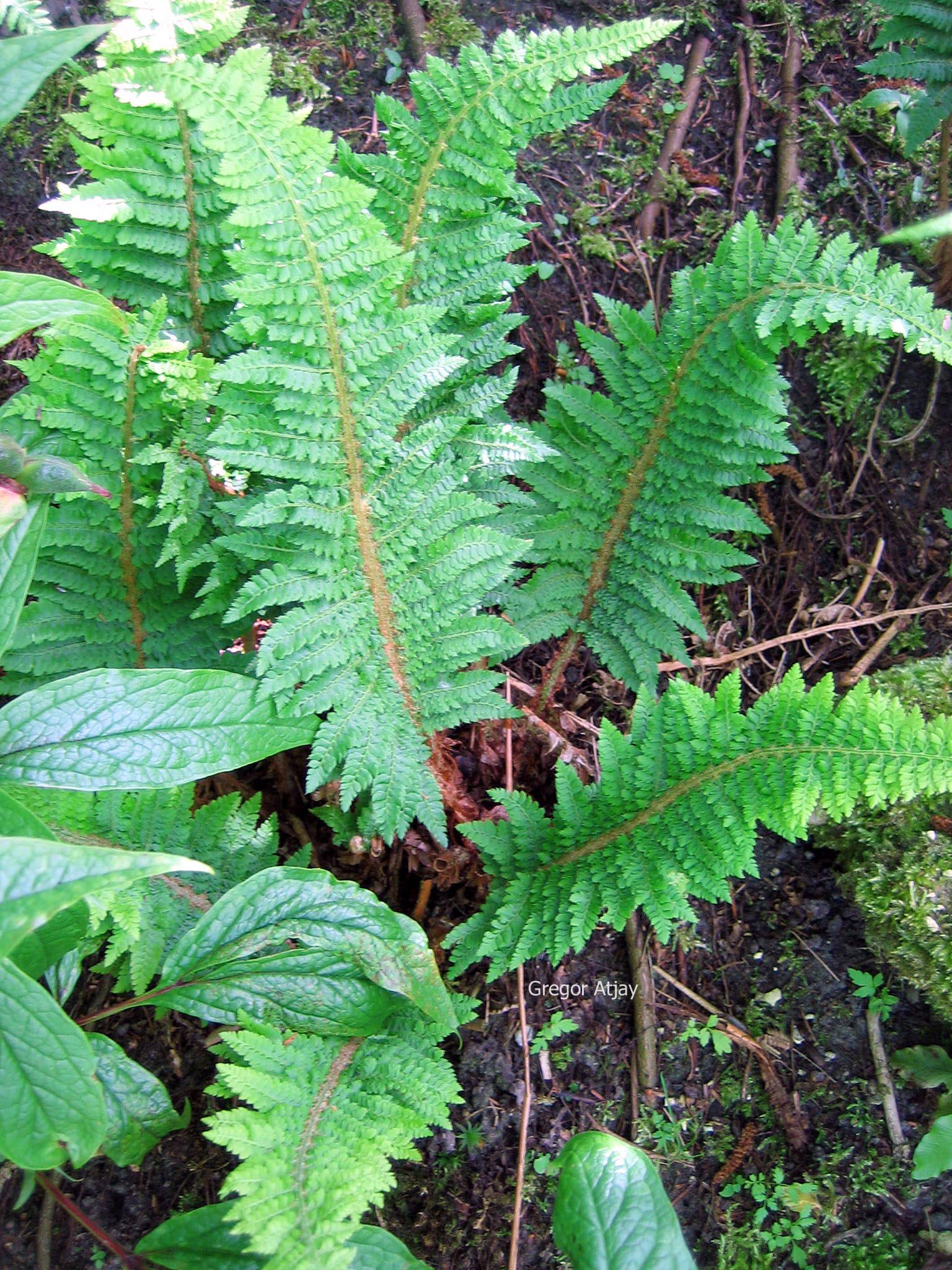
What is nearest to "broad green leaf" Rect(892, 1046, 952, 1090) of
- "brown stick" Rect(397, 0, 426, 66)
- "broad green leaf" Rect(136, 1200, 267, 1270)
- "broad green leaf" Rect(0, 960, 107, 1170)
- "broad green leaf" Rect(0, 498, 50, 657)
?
"broad green leaf" Rect(136, 1200, 267, 1270)

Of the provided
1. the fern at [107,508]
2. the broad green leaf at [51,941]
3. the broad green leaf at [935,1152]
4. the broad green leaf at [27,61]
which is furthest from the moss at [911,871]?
the broad green leaf at [27,61]

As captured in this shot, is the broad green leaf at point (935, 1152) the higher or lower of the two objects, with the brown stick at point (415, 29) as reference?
lower

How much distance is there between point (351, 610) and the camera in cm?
185

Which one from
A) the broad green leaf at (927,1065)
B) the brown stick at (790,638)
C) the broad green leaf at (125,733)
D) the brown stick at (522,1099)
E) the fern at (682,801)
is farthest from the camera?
the brown stick at (790,638)

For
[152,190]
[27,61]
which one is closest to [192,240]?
[152,190]

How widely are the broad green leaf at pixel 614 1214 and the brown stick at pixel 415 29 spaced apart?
9.61ft

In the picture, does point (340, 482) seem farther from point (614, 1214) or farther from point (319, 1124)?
point (614, 1214)

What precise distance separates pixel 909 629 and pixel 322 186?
190 centimetres

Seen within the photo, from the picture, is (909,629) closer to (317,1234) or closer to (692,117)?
(692,117)

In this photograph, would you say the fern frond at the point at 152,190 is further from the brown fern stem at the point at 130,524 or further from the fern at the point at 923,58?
the fern at the point at 923,58

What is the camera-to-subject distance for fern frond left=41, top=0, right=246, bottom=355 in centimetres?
158

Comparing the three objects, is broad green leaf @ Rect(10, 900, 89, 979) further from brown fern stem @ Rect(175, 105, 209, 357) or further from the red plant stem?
brown fern stem @ Rect(175, 105, 209, 357)

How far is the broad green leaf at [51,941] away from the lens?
4.51ft

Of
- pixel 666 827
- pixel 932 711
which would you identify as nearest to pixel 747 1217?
pixel 666 827
